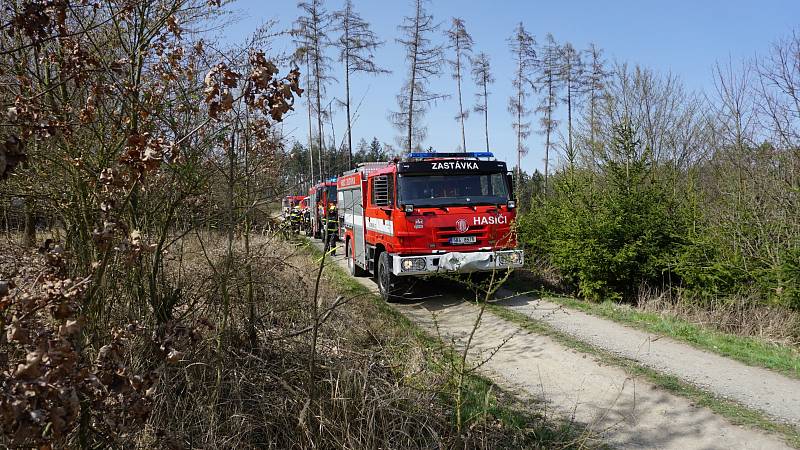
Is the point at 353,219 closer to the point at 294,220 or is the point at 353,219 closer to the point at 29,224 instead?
the point at 294,220

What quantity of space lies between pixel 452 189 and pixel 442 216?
0.60 m

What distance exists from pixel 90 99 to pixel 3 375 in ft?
7.11

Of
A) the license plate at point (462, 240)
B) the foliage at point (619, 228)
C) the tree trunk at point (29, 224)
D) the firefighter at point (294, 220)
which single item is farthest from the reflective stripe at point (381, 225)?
the tree trunk at point (29, 224)

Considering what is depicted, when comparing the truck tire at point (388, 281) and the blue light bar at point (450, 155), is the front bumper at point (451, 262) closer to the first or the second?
the truck tire at point (388, 281)

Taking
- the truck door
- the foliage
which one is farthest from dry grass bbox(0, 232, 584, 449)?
the truck door

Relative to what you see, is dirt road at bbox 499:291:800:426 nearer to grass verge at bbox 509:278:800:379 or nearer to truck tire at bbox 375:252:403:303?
grass verge at bbox 509:278:800:379

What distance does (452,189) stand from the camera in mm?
9875

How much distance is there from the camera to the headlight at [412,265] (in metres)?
9.30

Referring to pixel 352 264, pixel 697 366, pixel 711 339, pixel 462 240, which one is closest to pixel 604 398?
pixel 697 366

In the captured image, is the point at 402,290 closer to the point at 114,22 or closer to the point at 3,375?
the point at 114,22

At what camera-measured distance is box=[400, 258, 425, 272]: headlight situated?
930cm

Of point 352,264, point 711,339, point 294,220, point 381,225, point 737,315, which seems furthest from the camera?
point 352,264

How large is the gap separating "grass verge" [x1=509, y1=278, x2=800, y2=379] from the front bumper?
129cm

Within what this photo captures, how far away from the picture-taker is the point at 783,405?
4945 millimetres
